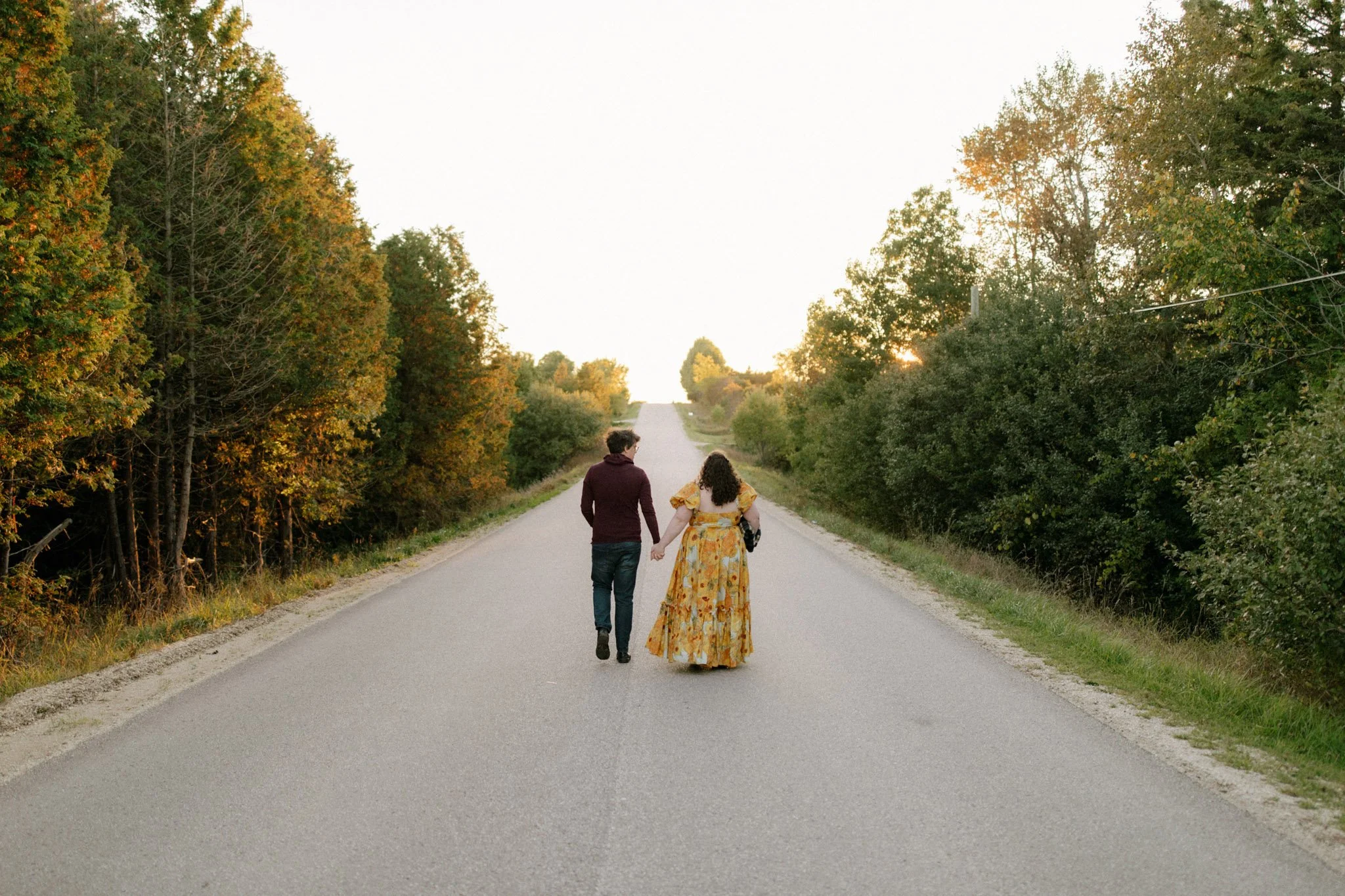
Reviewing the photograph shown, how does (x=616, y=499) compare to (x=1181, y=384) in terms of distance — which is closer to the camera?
(x=616, y=499)

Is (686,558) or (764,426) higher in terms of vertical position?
(764,426)

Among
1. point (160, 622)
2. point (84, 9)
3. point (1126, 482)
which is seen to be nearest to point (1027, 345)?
point (1126, 482)

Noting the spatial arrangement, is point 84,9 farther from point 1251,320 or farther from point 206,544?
point 1251,320

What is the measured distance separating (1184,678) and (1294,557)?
154cm

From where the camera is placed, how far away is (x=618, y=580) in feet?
26.2

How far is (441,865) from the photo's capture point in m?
4.02

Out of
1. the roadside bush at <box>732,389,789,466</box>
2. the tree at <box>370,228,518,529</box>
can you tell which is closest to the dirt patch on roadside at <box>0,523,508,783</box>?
the tree at <box>370,228,518,529</box>

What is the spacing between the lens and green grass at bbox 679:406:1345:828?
5.57 m

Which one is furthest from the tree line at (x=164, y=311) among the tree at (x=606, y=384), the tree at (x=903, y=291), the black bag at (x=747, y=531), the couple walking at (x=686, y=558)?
the tree at (x=606, y=384)

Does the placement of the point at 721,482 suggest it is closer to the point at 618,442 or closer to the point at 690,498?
the point at 690,498

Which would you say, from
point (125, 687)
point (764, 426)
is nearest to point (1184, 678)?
point (125, 687)

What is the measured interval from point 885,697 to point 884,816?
94.0 inches

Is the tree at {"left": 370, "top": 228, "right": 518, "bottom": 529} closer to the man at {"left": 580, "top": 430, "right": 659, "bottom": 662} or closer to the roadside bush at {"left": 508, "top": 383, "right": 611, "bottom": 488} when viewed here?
the man at {"left": 580, "top": 430, "right": 659, "bottom": 662}

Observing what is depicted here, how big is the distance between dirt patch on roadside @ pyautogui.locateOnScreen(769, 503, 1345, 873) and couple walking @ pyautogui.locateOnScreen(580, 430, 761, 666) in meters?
2.62
